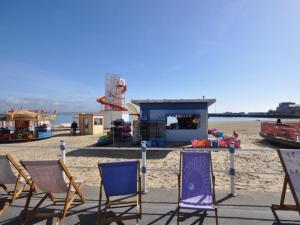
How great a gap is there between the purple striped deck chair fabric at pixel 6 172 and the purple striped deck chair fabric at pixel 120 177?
184 centimetres

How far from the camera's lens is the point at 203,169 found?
458 centimetres

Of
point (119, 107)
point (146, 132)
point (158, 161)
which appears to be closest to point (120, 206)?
point (158, 161)

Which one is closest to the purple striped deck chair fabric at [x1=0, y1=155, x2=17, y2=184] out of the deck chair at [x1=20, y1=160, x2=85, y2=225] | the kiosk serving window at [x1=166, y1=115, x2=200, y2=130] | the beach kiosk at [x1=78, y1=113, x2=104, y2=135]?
the deck chair at [x1=20, y1=160, x2=85, y2=225]

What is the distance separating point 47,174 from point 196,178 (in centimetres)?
243

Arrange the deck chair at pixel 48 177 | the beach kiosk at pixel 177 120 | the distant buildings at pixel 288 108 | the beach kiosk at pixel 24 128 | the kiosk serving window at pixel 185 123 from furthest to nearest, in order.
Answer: the distant buildings at pixel 288 108 → the beach kiosk at pixel 24 128 → the kiosk serving window at pixel 185 123 → the beach kiosk at pixel 177 120 → the deck chair at pixel 48 177

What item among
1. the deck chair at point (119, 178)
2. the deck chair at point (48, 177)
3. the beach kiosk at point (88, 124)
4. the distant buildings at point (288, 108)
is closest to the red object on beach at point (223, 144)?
the deck chair at point (119, 178)

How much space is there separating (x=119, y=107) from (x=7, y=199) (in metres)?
27.9

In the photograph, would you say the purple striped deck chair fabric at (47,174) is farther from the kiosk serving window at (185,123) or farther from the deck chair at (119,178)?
the kiosk serving window at (185,123)

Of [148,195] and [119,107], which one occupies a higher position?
[119,107]

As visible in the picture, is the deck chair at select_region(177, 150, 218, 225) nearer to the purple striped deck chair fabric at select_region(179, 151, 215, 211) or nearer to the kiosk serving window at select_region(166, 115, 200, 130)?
the purple striped deck chair fabric at select_region(179, 151, 215, 211)

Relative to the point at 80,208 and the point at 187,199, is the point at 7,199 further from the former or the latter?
the point at 187,199

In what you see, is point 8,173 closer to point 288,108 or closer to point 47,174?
point 47,174

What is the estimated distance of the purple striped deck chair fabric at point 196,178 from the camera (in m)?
4.36

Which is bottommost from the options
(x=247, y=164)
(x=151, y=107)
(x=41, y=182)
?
(x=247, y=164)
